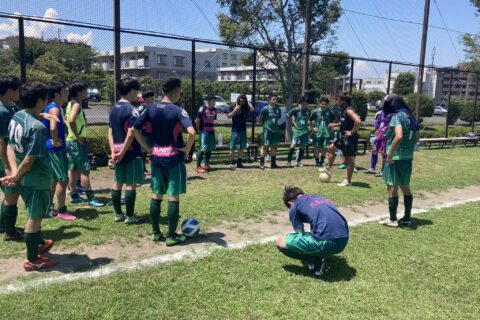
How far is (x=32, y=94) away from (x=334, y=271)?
143 inches

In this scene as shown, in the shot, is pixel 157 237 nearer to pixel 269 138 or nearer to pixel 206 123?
pixel 206 123

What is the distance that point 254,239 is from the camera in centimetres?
519

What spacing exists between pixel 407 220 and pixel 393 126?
1474mm

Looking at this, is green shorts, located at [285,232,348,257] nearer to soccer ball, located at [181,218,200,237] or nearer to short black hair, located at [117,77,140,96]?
soccer ball, located at [181,218,200,237]

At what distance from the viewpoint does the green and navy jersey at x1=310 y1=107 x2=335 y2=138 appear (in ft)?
35.3

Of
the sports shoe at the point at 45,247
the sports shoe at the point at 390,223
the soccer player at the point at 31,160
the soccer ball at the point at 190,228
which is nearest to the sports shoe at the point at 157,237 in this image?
the soccer ball at the point at 190,228

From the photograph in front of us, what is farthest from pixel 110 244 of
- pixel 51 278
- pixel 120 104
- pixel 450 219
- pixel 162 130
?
pixel 450 219

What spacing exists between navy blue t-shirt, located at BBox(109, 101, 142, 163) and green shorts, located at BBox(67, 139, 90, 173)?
107 cm

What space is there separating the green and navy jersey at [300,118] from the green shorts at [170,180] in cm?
658

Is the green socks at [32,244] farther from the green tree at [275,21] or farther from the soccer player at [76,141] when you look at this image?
the green tree at [275,21]

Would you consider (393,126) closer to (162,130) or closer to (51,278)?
(162,130)

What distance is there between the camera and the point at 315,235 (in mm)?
3973

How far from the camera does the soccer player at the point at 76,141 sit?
6086 millimetres

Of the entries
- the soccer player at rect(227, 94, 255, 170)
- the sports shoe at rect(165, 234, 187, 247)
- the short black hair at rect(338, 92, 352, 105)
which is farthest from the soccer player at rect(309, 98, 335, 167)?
the sports shoe at rect(165, 234, 187, 247)
